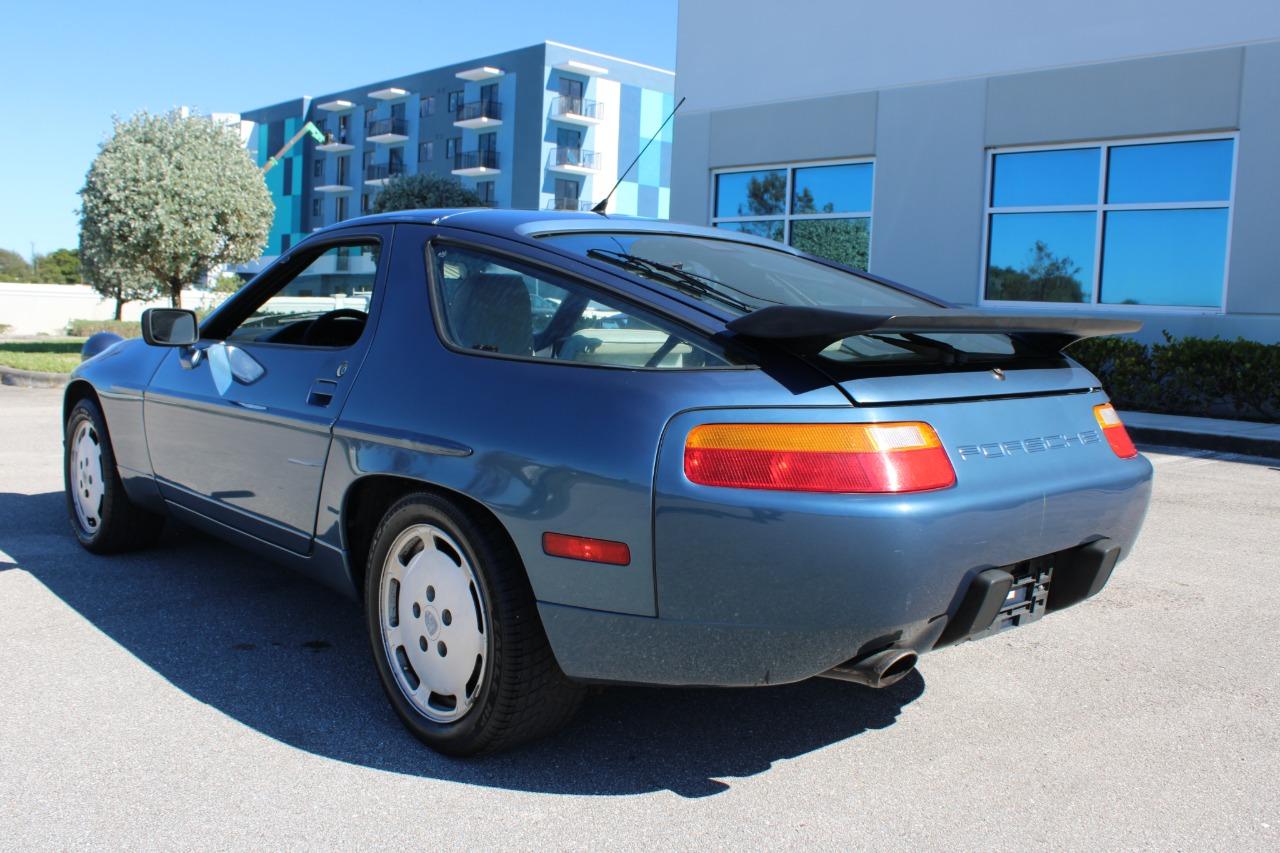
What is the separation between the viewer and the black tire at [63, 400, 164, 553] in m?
4.80

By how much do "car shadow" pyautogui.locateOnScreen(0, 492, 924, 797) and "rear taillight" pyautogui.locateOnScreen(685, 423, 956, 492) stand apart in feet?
2.89

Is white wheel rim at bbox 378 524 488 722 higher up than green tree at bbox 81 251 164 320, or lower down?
lower down

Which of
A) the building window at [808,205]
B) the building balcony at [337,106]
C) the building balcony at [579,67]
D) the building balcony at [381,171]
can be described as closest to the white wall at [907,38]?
the building window at [808,205]

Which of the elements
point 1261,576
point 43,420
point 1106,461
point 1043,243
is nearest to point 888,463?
point 1106,461

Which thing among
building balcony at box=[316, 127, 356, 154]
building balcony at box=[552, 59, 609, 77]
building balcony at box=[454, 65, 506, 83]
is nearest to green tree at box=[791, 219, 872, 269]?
building balcony at box=[552, 59, 609, 77]

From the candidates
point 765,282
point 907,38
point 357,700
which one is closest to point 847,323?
point 765,282

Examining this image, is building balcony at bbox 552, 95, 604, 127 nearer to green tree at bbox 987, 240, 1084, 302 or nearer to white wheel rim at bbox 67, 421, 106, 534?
green tree at bbox 987, 240, 1084, 302

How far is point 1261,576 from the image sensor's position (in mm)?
5148

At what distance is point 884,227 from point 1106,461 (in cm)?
1314

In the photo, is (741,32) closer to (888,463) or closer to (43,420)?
(43,420)

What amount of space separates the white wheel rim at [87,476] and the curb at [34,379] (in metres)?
10.3

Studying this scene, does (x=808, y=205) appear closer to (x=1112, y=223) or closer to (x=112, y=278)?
(x=1112, y=223)

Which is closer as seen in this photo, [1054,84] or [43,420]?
[43,420]

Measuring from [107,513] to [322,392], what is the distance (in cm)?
200
